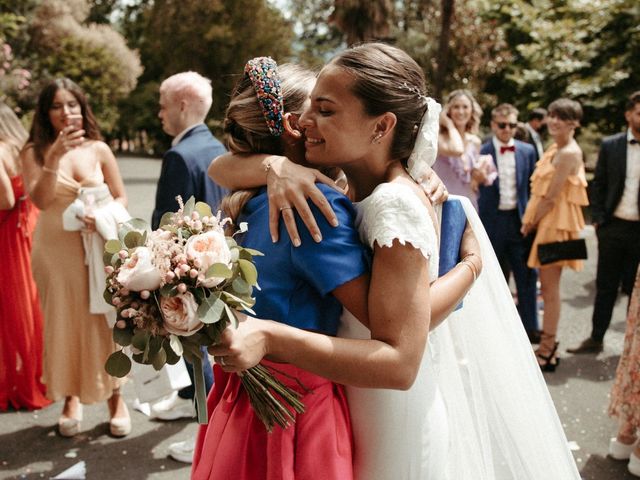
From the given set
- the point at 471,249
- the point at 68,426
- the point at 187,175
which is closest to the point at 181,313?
the point at 471,249

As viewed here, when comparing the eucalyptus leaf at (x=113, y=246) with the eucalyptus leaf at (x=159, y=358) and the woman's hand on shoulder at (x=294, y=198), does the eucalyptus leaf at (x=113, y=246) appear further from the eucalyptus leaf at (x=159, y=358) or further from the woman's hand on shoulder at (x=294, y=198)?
the woman's hand on shoulder at (x=294, y=198)

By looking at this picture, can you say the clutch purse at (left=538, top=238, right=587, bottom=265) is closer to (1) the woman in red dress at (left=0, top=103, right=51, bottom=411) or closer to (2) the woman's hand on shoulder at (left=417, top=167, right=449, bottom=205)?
(2) the woman's hand on shoulder at (left=417, top=167, right=449, bottom=205)

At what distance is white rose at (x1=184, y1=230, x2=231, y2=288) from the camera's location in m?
1.53

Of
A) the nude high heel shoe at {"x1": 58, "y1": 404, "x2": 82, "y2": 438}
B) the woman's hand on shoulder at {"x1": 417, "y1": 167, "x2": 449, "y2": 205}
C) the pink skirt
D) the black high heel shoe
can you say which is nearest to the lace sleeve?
the woman's hand on shoulder at {"x1": 417, "y1": 167, "x2": 449, "y2": 205}

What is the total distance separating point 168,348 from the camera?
5.27 feet

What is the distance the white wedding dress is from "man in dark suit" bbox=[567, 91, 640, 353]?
3.92 m

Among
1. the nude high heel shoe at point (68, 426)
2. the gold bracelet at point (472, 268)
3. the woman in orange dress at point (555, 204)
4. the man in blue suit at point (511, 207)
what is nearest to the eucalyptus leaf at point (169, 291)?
the gold bracelet at point (472, 268)

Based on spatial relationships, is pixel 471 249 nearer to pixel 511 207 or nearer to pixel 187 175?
pixel 187 175

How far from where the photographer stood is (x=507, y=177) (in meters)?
6.44

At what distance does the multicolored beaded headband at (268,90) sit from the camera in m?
1.99

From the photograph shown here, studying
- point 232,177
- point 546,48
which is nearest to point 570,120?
point 232,177

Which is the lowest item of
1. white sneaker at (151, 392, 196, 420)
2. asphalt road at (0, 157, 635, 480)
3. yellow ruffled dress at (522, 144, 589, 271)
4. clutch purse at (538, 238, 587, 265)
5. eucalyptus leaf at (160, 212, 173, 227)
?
asphalt road at (0, 157, 635, 480)

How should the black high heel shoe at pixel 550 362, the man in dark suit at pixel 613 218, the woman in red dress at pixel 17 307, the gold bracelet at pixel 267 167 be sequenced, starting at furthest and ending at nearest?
the man in dark suit at pixel 613 218, the black high heel shoe at pixel 550 362, the woman in red dress at pixel 17 307, the gold bracelet at pixel 267 167

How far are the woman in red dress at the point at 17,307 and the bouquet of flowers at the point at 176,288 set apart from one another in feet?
11.8
